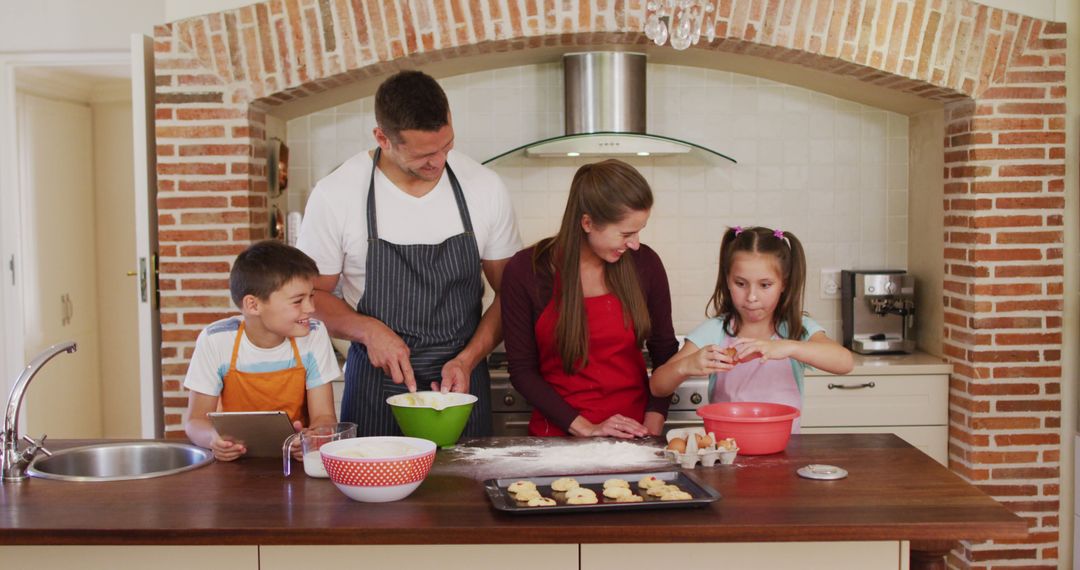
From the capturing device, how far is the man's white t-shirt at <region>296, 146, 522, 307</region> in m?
3.10

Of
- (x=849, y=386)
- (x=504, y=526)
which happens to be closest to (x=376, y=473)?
(x=504, y=526)

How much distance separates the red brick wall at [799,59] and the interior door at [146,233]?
54 mm

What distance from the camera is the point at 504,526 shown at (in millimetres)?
2021

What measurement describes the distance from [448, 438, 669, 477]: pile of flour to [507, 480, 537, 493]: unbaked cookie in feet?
0.53

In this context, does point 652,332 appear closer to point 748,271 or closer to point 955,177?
point 748,271

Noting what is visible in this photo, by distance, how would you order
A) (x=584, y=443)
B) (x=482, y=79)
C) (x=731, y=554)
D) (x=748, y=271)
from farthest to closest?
1. (x=482, y=79)
2. (x=748, y=271)
3. (x=584, y=443)
4. (x=731, y=554)

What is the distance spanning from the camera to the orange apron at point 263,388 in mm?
2820

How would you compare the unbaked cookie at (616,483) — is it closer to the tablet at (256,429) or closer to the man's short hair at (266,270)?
the tablet at (256,429)

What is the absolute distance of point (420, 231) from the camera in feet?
10.2

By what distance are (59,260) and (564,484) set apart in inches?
182

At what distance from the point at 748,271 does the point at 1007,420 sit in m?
1.92

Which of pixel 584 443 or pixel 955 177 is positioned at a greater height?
pixel 955 177

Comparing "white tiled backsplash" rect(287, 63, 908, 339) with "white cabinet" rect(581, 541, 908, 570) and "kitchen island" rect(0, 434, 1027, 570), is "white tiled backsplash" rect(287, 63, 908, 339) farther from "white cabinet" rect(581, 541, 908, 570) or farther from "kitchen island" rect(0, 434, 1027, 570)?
"white cabinet" rect(581, 541, 908, 570)

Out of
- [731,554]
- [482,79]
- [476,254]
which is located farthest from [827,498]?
[482,79]
